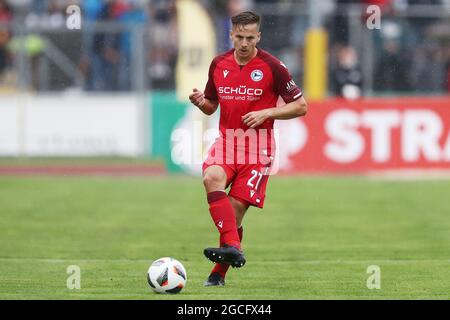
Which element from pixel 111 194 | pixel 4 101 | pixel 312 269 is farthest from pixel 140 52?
pixel 312 269

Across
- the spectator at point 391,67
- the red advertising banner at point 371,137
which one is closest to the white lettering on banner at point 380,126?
the red advertising banner at point 371,137

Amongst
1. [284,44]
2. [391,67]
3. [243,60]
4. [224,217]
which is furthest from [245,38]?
[391,67]

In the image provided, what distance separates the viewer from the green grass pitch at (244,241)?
988 cm

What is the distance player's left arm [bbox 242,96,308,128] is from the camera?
9711mm

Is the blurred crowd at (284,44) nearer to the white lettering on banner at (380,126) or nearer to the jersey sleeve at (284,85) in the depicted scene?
the white lettering on banner at (380,126)

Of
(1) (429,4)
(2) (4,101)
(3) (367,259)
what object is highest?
(1) (429,4)

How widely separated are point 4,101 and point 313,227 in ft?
36.4

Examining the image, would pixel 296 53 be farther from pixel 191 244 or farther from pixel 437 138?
pixel 191 244

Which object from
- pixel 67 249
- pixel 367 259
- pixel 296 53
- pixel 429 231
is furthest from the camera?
pixel 296 53

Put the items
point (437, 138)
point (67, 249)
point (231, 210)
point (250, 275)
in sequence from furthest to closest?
point (437, 138) → point (67, 249) → point (250, 275) → point (231, 210)

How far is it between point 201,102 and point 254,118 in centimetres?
64

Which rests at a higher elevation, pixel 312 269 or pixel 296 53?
pixel 296 53

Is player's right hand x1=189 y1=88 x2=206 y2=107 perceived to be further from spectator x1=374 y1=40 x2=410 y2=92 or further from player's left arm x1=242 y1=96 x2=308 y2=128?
spectator x1=374 y1=40 x2=410 y2=92

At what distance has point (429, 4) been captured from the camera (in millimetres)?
24422
